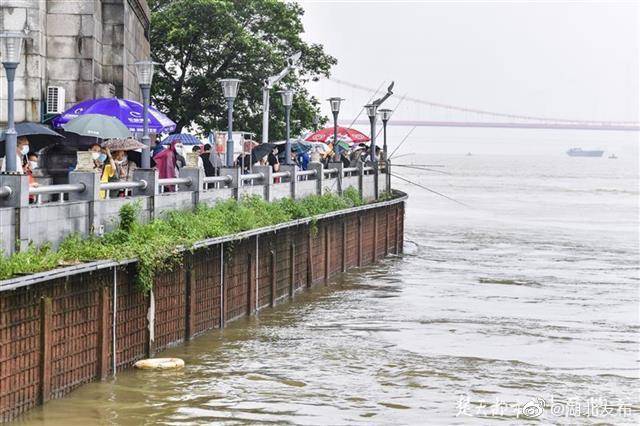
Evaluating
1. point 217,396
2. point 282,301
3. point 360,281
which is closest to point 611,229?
point 360,281

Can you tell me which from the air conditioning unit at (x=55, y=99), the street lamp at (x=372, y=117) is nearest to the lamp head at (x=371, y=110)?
the street lamp at (x=372, y=117)

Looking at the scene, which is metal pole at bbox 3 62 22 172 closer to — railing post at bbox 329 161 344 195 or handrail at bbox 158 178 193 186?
handrail at bbox 158 178 193 186

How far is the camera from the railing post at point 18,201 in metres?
16.8

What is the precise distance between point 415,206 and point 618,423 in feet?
227

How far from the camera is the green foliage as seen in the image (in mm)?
16797

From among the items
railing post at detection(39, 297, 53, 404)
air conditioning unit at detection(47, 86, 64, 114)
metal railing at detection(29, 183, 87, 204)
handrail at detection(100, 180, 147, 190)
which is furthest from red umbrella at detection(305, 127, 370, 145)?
railing post at detection(39, 297, 53, 404)

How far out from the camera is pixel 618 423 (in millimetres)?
18438

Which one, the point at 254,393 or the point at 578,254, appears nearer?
the point at 254,393

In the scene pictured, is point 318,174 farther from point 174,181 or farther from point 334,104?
point 174,181

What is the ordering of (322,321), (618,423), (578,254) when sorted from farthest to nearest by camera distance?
1. (578,254)
2. (322,321)
3. (618,423)

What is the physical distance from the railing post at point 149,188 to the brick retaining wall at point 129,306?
40.5 inches

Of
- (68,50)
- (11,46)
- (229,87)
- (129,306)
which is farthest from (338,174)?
(11,46)

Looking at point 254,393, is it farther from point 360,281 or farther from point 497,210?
point 497,210

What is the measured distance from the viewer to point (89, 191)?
19375 mm
